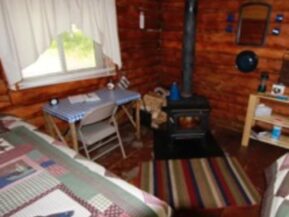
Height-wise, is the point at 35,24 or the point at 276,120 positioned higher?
the point at 35,24

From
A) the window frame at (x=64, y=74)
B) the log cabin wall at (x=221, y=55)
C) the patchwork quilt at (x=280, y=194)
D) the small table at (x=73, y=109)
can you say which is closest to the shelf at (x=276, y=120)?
the log cabin wall at (x=221, y=55)

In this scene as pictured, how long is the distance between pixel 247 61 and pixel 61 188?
2.60m

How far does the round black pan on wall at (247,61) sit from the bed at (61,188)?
235cm

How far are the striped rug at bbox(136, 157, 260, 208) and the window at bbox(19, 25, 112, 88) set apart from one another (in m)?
1.30

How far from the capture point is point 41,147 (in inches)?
57.9

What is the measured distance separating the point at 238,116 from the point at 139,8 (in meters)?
2.01

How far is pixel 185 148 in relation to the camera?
9.03 feet

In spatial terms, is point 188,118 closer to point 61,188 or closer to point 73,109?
point 73,109

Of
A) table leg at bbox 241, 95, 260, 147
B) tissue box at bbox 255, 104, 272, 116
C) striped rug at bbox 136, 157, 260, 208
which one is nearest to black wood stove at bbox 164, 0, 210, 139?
striped rug at bbox 136, 157, 260, 208

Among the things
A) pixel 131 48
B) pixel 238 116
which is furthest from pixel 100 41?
pixel 238 116

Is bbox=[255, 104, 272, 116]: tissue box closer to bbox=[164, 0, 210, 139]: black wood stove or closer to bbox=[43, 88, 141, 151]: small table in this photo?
bbox=[164, 0, 210, 139]: black wood stove

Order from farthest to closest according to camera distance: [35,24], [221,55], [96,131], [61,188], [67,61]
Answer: [221,55] < [67,61] < [96,131] < [35,24] < [61,188]

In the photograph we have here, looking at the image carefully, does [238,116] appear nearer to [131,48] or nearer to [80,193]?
[131,48]

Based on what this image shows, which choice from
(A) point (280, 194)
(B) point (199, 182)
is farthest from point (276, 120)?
(A) point (280, 194)
